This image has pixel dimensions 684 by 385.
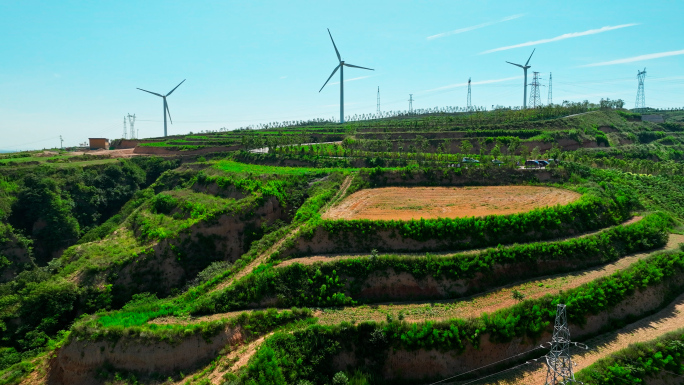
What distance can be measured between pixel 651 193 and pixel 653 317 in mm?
26888

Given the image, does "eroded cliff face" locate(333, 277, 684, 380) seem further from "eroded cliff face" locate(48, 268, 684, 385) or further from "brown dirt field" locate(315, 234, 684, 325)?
"brown dirt field" locate(315, 234, 684, 325)

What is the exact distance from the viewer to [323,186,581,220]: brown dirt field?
118 feet

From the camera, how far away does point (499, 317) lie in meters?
23.7

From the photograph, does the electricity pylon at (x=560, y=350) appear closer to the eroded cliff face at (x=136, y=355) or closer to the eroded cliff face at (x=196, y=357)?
the eroded cliff face at (x=196, y=357)

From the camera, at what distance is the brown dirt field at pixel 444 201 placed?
35.9 metres

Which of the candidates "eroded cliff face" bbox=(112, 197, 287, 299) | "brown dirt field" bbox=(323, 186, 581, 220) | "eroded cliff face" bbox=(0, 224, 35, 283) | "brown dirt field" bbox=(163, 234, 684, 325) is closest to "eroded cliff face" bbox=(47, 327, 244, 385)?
"brown dirt field" bbox=(163, 234, 684, 325)

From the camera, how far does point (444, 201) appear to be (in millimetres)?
39562

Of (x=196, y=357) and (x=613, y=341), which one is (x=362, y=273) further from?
(x=613, y=341)

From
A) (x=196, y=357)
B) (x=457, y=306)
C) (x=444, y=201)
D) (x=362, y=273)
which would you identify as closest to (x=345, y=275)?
(x=362, y=273)

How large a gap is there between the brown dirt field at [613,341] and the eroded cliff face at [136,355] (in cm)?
1635

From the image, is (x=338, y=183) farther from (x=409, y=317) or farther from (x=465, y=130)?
(x=465, y=130)

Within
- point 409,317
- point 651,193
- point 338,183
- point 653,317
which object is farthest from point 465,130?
point 409,317

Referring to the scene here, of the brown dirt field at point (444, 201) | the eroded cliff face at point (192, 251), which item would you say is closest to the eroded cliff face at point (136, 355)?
the eroded cliff face at point (192, 251)

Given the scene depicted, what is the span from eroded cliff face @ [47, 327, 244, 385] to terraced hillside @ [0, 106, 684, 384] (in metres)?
0.09
